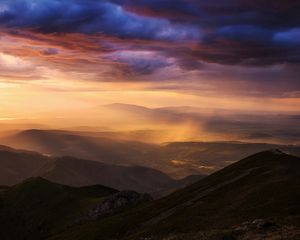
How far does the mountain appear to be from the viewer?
67188 mm

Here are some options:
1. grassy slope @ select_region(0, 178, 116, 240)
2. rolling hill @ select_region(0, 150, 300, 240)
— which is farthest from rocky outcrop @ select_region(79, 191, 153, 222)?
rolling hill @ select_region(0, 150, 300, 240)

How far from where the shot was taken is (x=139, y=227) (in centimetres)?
8919

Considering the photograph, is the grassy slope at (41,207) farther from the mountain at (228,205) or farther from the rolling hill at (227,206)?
the rolling hill at (227,206)

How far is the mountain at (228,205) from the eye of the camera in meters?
67.2

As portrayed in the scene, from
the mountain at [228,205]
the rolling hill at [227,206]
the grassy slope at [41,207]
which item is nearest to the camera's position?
the rolling hill at [227,206]

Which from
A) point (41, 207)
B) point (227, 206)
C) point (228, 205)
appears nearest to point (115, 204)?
point (41, 207)

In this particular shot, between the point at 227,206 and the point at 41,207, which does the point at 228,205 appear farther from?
the point at 41,207

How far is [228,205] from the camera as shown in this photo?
78688mm

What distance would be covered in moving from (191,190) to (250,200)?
1439 inches

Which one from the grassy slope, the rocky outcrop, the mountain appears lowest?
the grassy slope

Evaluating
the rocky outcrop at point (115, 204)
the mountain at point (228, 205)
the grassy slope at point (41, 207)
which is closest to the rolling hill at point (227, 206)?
the mountain at point (228, 205)

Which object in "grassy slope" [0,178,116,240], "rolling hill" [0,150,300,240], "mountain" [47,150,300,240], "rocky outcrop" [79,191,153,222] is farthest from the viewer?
"grassy slope" [0,178,116,240]

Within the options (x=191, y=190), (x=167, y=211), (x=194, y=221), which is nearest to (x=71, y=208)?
(x=191, y=190)

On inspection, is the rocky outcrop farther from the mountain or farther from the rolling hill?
the rolling hill
